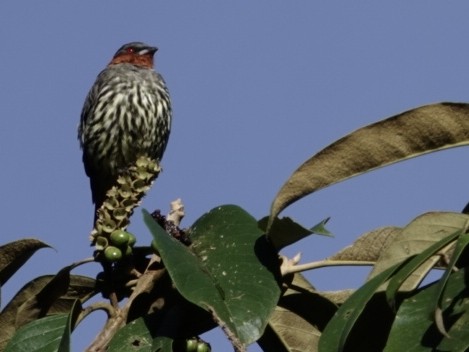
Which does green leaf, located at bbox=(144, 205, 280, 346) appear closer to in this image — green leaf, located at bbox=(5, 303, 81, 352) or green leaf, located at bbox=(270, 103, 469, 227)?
green leaf, located at bbox=(270, 103, 469, 227)

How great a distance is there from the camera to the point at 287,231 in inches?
106

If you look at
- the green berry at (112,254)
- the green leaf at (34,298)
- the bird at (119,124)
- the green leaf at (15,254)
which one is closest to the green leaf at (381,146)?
the green berry at (112,254)

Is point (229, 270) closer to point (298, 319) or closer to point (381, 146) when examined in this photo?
point (298, 319)

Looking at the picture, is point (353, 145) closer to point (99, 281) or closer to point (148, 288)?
point (148, 288)

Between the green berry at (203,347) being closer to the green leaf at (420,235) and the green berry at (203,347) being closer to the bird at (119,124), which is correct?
the green leaf at (420,235)

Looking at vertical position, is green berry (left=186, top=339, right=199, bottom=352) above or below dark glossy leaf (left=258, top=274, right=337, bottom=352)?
above

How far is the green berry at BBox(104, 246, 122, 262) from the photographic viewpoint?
297 cm

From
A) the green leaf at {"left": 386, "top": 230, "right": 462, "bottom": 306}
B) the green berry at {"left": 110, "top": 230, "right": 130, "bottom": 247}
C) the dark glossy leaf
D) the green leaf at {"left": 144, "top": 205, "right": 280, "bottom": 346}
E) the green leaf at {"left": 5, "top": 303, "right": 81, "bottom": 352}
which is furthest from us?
the green berry at {"left": 110, "top": 230, "right": 130, "bottom": 247}

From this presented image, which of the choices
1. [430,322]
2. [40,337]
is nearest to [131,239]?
[40,337]

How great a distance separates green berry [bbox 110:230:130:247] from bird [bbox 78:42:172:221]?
588 centimetres

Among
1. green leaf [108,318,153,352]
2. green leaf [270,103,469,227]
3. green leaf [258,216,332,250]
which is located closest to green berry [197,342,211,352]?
green leaf [108,318,153,352]

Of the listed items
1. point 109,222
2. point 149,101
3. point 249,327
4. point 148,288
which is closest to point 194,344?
point 148,288

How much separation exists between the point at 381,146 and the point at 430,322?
1.40 ft

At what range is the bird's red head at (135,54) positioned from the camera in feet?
35.6
